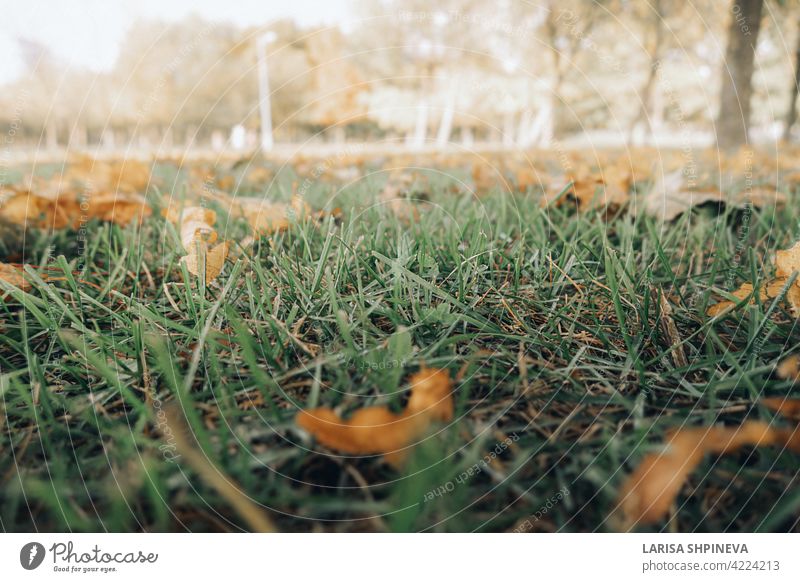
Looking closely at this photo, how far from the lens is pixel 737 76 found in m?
3.09

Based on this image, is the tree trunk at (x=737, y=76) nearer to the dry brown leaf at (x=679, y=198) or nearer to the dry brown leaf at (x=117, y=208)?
the dry brown leaf at (x=679, y=198)

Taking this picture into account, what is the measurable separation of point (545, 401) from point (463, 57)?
514 centimetres

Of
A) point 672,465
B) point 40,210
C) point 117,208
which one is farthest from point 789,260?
point 40,210

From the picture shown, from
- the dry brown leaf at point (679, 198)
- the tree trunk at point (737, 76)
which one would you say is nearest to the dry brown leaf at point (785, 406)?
the dry brown leaf at point (679, 198)

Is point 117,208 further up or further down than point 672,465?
further up

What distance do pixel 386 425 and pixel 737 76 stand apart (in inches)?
153

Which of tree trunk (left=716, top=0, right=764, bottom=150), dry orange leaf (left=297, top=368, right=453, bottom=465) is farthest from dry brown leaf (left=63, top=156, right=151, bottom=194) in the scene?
tree trunk (left=716, top=0, right=764, bottom=150)

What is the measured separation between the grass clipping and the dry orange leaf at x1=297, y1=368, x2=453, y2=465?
0.15 m

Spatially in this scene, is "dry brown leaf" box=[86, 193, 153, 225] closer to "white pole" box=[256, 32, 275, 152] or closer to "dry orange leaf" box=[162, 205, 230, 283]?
"dry orange leaf" box=[162, 205, 230, 283]

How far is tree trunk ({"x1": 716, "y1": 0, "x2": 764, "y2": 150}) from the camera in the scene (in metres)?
2.58

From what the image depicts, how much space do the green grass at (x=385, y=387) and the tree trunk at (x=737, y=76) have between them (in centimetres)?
281

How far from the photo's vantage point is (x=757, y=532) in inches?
14.9

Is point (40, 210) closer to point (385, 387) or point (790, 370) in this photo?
point (385, 387)
